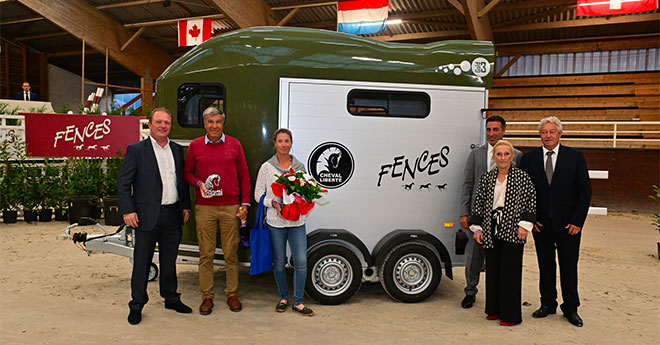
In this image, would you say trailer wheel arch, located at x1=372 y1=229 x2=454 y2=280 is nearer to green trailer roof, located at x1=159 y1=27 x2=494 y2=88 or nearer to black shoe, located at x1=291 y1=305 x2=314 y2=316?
black shoe, located at x1=291 y1=305 x2=314 y2=316

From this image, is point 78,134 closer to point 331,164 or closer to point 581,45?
point 331,164

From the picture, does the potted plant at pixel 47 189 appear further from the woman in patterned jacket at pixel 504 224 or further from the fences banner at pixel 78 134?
the woman in patterned jacket at pixel 504 224

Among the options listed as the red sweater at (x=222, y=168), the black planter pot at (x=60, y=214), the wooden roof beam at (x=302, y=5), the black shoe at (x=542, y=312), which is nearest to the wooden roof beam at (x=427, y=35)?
the wooden roof beam at (x=302, y=5)

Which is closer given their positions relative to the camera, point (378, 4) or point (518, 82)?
point (378, 4)

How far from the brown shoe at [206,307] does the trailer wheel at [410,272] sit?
162 cm

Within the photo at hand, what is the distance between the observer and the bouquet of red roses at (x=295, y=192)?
373cm

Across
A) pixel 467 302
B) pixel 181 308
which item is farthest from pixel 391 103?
pixel 181 308

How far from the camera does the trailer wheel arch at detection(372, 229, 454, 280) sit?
4.32 metres

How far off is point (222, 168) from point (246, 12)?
35.1 ft

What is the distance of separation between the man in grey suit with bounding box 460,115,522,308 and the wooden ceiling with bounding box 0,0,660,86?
8.77 m

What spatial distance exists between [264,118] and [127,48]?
15.7m

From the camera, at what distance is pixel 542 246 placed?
4023 mm

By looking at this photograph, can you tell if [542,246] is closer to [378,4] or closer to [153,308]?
[153,308]

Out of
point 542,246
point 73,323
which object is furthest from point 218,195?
point 542,246
